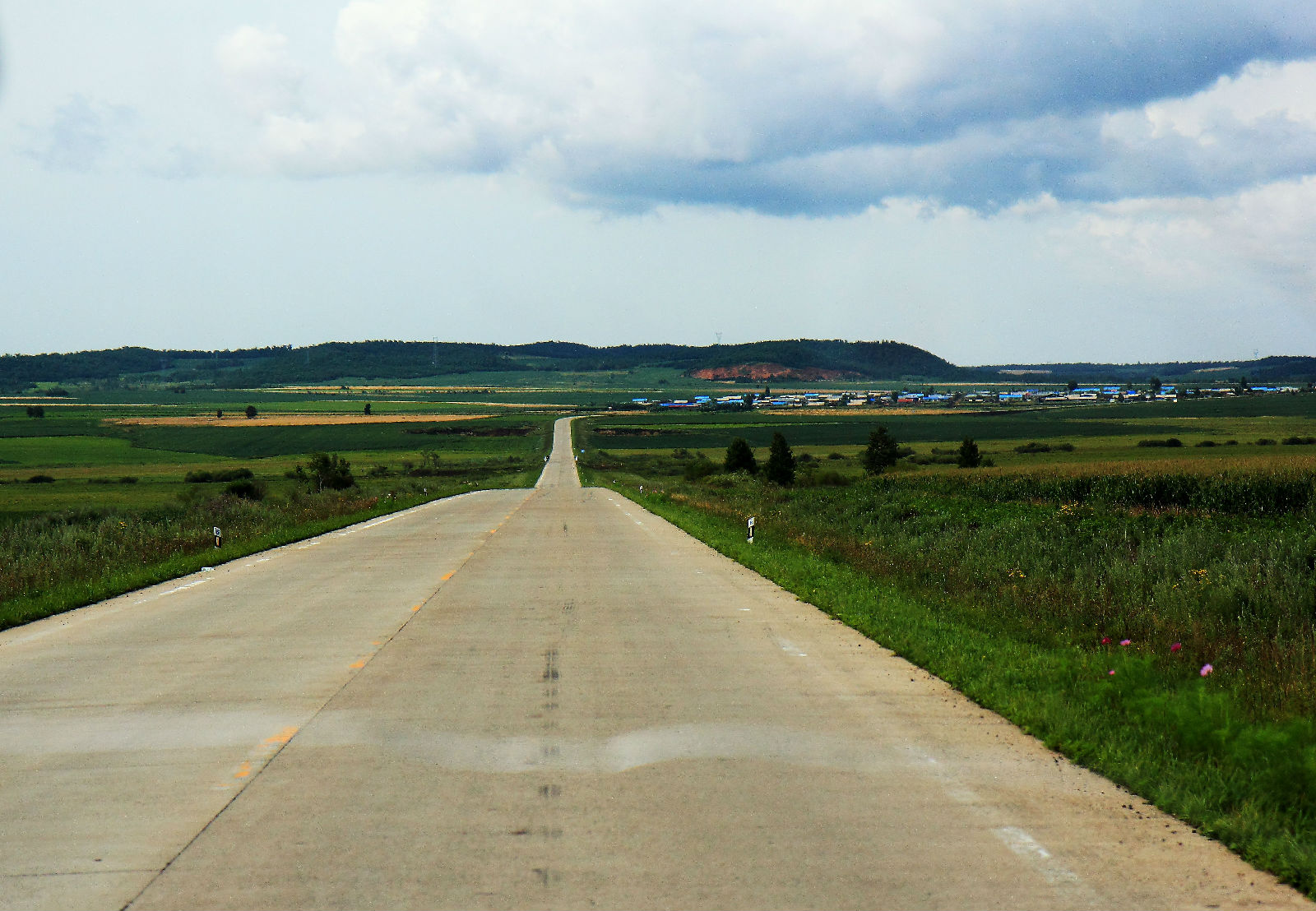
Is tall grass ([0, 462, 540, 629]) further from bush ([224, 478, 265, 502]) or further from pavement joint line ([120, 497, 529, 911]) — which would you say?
bush ([224, 478, 265, 502])

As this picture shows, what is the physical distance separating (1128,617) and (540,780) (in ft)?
29.0

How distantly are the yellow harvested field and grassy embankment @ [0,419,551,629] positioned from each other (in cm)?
920

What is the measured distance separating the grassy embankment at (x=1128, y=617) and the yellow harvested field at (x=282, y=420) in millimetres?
148118

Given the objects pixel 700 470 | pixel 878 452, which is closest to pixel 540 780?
pixel 878 452

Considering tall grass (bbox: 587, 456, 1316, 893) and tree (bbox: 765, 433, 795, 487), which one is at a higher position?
tall grass (bbox: 587, 456, 1316, 893)

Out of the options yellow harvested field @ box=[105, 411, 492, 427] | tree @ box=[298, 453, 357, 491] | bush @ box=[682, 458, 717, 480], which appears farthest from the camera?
yellow harvested field @ box=[105, 411, 492, 427]

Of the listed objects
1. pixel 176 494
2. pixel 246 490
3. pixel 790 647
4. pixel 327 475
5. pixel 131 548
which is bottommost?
pixel 176 494

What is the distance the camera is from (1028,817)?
20.5 ft

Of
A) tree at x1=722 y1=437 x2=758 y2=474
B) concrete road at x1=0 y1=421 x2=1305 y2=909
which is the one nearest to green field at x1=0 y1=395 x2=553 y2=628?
concrete road at x1=0 y1=421 x2=1305 y2=909

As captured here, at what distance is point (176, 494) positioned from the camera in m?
66.1

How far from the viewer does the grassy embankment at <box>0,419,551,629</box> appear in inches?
805

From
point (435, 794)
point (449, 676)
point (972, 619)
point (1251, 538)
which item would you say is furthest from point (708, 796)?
point (1251, 538)

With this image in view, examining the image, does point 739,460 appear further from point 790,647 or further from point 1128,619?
point 790,647

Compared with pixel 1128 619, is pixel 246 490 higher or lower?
lower
